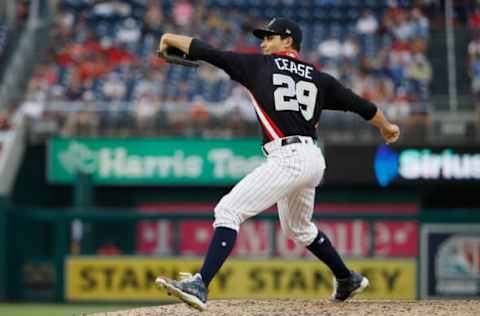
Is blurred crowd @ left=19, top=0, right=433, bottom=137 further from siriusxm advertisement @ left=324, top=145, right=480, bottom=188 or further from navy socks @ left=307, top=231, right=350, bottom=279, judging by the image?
navy socks @ left=307, top=231, right=350, bottom=279

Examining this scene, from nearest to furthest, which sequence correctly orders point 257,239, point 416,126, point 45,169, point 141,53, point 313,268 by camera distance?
point 313,268 < point 257,239 < point 416,126 < point 45,169 < point 141,53

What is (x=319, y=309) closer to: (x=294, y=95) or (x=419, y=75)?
(x=294, y=95)

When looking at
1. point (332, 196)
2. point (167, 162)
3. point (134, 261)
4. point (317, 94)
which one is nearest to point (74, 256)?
point (134, 261)

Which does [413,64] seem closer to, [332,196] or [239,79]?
[332,196]

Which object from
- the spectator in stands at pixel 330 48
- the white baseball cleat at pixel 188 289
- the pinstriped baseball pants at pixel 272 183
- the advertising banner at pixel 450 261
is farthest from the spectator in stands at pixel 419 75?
the white baseball cleat at pixel 188 289

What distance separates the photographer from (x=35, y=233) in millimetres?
13844

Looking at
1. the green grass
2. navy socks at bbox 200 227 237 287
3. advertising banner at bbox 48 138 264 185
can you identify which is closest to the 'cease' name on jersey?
navy socks at bbox 200 227 237 287

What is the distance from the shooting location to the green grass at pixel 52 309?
11214 millimetres

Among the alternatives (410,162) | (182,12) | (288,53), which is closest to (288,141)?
(288,53)

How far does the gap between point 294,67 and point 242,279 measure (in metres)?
5.77

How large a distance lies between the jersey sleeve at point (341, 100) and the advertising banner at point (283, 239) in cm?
521

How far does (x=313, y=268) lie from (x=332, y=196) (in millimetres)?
4438

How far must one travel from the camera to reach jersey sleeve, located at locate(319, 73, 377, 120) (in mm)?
7336

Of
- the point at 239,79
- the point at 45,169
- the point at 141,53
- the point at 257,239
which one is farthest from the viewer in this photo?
the point at 141,53
